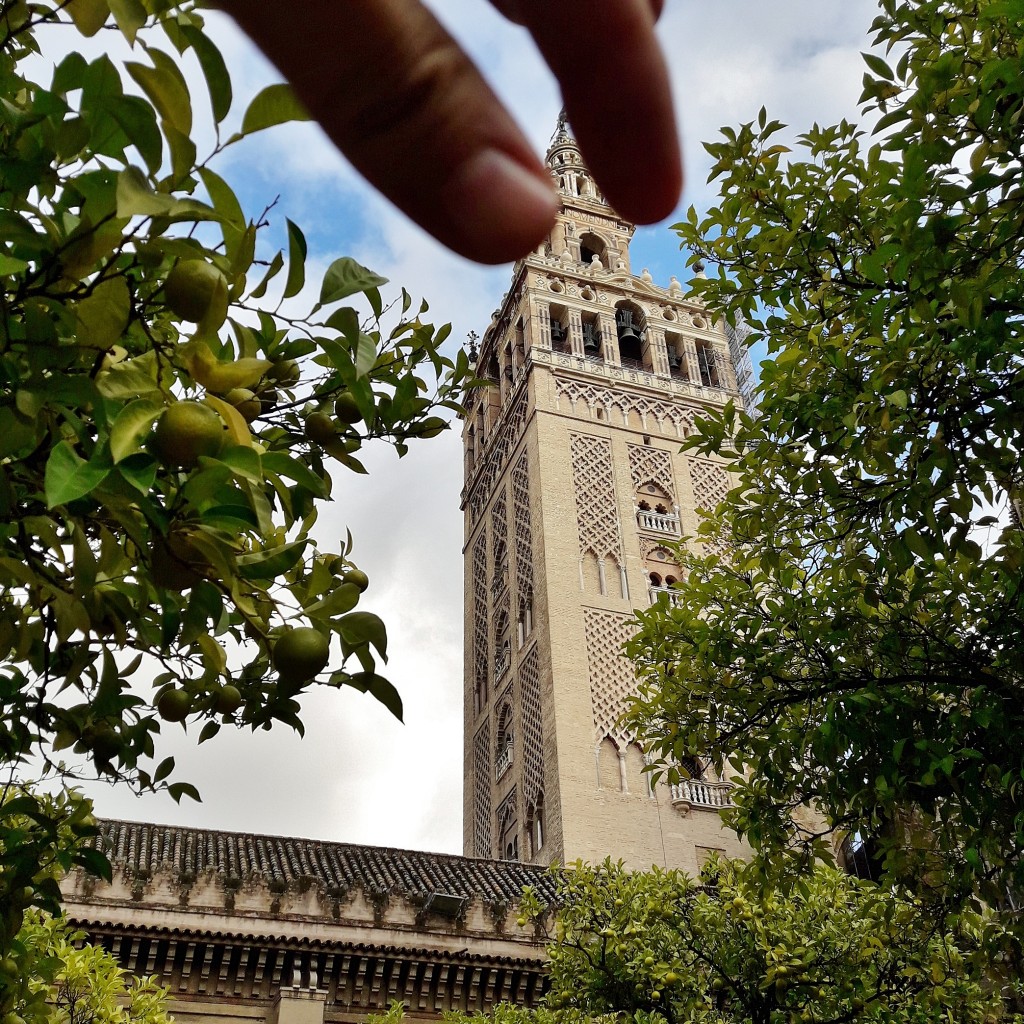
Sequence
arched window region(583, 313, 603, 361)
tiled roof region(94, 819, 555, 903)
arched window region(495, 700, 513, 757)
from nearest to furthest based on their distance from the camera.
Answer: tiled roof region(94, 819, 555, 903) → arched window region(495, 700, 513, 757) → arched window region(583, 313, 603, 361)

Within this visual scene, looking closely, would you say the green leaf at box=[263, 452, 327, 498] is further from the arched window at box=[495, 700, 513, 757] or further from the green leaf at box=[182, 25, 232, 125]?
the arched window at box=[495, 700, 513, 757]

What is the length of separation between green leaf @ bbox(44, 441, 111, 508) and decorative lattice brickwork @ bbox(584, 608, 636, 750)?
60.8 ft

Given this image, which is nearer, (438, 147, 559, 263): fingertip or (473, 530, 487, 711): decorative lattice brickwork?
(438, 147, 559, 263): fingertip

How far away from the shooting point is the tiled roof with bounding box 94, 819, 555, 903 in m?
13.4

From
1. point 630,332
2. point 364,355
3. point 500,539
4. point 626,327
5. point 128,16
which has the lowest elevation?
point 364,355

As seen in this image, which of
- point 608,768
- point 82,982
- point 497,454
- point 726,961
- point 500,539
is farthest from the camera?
point 497,454

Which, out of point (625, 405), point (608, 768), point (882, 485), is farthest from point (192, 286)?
point (625, 405)

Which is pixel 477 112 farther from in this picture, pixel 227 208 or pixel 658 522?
pixel 658 522

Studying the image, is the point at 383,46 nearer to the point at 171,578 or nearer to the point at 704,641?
the point at 171,578

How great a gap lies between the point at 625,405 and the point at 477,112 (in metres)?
24.6

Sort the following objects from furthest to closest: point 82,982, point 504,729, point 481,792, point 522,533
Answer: point 481,792 → point 522,533 → point 504,729 → point 82,982

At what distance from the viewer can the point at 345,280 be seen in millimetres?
1447

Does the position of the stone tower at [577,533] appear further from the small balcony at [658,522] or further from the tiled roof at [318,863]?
the tiled roof at [318,863]

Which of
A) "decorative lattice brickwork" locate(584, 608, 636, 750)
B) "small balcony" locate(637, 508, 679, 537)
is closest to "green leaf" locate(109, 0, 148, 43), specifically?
"decorative lattice brickwork" locate(584, 608, 636, 750)
